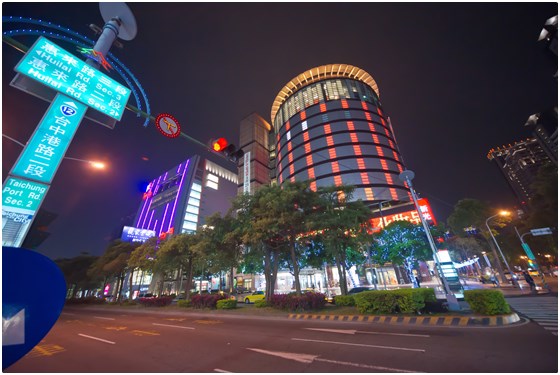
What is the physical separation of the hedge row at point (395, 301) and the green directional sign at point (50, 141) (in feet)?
48.2

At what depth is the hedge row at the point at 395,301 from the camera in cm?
1145

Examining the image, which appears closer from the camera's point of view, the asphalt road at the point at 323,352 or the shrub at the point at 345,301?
the asphalt road at the point at 323,352

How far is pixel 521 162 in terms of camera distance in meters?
90.8

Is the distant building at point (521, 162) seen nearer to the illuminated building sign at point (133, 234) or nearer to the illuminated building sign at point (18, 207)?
the illuminated building sign at point (18, 207)

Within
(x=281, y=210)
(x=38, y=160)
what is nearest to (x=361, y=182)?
(x=281, y=210)

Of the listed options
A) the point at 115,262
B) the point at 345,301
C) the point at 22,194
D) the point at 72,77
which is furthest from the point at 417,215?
the point at 115,262

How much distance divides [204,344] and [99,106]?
30.5 ft

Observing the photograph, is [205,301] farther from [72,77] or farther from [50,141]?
[72,77]

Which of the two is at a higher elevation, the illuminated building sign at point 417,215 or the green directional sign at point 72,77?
the illuminated building sign at point 417,215

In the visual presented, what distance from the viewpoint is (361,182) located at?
51.7 metres

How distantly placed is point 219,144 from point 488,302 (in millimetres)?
13046

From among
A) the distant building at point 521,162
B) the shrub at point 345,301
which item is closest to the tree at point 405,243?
the shrub at point 345,301

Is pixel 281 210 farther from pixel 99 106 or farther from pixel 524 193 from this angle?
pixel 524 193

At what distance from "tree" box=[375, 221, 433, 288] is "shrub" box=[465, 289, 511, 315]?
1815 centimetres
